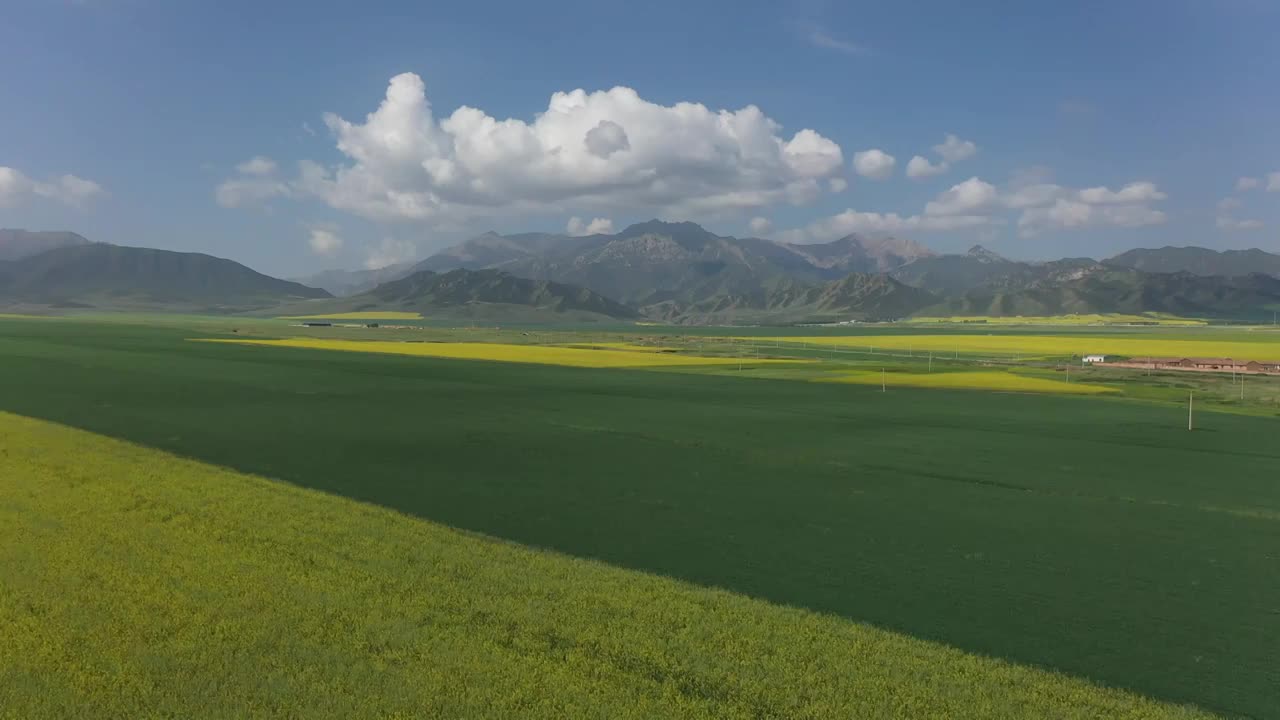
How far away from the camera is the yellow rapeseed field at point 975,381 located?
186ft

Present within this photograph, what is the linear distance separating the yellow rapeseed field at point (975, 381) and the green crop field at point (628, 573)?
23.0m

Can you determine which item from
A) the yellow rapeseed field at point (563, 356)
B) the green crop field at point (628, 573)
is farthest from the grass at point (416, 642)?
the yellow rapeseed field at point (563, 356)

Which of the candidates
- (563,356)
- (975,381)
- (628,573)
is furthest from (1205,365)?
(628,573)

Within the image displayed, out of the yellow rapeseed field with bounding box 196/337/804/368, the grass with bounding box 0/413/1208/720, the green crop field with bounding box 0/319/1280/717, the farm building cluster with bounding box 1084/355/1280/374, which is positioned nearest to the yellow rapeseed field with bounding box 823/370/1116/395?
the yellow rapeseed field with bounding box 196/337/804/368

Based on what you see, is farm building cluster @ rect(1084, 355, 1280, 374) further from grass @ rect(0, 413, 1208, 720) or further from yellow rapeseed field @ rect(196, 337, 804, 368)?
grass @ rect(0, 413, 1208, 720)

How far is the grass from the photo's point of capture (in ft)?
32.8

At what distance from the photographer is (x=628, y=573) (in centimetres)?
1497

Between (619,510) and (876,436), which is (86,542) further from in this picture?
(876,436)

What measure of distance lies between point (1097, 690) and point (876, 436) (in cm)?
2328

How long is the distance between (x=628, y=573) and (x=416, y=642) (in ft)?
15.0

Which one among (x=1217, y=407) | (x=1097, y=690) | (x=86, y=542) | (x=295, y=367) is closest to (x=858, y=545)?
(x=1097, y=690)

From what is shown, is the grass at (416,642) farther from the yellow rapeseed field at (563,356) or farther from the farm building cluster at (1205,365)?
the farm building cluster at (1205,365)

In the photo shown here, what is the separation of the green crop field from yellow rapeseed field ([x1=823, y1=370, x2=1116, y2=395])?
23.0 meters

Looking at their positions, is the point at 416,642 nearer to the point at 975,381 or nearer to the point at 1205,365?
the point at 975,381
